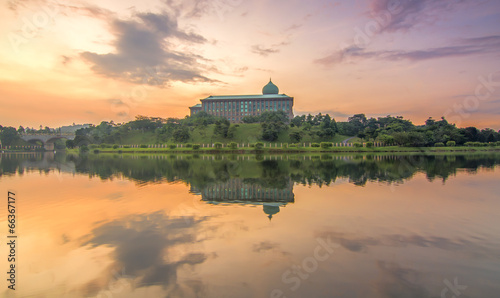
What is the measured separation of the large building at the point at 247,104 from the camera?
13888 cm

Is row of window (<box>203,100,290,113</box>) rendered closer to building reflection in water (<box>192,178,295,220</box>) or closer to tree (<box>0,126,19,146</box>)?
tree (<box>0,126,19,146</box>)

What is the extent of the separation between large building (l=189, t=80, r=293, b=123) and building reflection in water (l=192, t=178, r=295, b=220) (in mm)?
120717

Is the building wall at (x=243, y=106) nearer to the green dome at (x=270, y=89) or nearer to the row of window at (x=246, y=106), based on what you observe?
the row of window at (x=246, y=106)

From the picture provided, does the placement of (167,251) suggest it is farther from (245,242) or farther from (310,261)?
(310,261)

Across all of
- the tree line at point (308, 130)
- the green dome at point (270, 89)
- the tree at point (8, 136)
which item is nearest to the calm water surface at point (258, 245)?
the tree line at point (308, 130)

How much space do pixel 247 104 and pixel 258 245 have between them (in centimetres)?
13681

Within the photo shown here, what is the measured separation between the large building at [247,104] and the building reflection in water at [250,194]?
121 meters

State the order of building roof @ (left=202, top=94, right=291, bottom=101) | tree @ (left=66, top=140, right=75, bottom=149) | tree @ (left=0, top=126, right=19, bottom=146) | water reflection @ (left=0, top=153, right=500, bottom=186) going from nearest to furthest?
water reflection @ (left=0, top=153, right=500, bottom=186) → tree @ (left=66, top=140, right=75, bottom=149) → tree @ (left=0, top=126, right=19, bottom=146) → building roof @ (left=202, top=94, right=291, bottom=101)

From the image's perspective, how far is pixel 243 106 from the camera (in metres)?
144

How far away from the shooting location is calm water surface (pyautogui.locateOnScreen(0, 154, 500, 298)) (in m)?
6.46

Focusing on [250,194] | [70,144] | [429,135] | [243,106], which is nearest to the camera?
[250,194]

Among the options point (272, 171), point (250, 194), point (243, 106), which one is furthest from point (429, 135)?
point (243, 106)

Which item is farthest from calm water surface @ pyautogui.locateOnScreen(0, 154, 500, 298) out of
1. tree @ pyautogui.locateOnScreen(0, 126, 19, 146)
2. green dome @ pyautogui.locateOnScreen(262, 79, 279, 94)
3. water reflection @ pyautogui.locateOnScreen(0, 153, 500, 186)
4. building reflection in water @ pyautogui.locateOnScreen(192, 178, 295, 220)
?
tree @ pyautogui.locateOnScreen(0, 126, 19, 146)

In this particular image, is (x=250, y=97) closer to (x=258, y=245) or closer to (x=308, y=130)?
A: (x=308, y=130)
